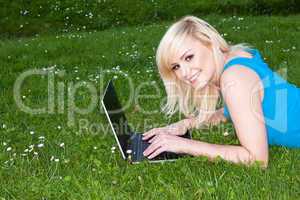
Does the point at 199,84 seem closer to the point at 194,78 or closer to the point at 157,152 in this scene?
the point at 194,78

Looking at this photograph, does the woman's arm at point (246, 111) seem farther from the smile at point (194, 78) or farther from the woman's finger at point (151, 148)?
the woman's finger at point (151, 148)

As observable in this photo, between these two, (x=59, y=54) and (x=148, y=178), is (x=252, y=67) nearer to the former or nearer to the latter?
(x=148, y=178)

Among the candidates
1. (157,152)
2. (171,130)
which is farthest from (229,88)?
(171,130)

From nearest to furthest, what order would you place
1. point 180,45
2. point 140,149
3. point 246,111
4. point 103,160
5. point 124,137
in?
point 246,111, point 180,45, point 140,149, point 103,160, point 124,137

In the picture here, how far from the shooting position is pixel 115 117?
7.34 metres

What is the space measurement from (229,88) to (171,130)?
1.78m

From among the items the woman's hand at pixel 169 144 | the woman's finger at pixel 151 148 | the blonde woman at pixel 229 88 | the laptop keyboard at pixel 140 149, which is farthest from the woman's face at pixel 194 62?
the laptop keyboard at pixel 140 149

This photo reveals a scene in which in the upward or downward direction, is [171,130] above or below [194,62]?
below

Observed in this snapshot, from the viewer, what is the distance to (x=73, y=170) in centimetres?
652

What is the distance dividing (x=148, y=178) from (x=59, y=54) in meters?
10.5

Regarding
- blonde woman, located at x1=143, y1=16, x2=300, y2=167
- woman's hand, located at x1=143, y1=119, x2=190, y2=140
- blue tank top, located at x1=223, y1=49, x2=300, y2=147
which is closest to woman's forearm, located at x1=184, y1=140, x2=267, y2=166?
blonde woman, located at x1=143, y1=16, x2=300, y2=167

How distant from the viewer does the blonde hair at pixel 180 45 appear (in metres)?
6.00

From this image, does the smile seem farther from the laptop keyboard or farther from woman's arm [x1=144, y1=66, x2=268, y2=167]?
the laptop keyboard

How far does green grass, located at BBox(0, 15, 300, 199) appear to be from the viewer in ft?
18.2
